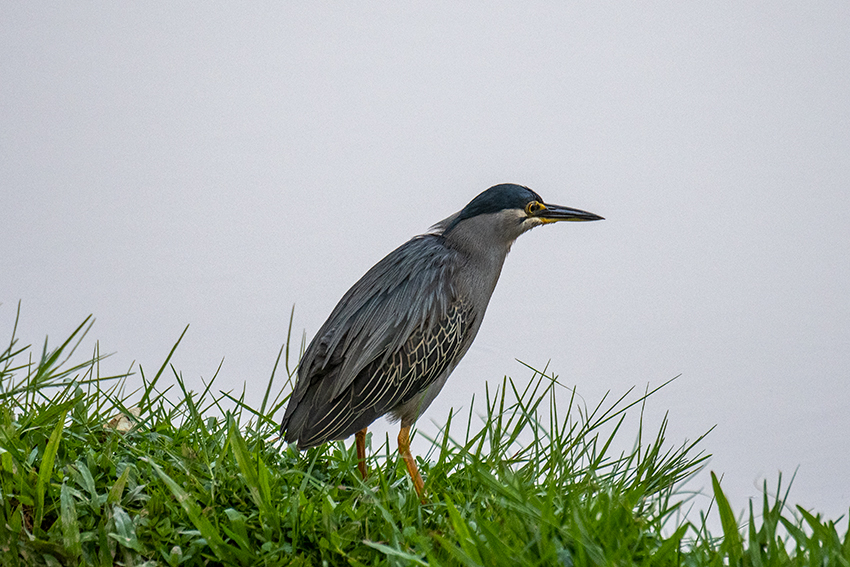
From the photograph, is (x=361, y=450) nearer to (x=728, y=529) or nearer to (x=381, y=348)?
(x=381, y=348)

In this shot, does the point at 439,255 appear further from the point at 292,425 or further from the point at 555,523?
the point at 555,523

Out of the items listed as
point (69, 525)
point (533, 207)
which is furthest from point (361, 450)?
point (533, 207)

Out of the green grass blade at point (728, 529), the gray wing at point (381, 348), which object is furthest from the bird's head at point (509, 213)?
the green grass blade at point (728, 529)

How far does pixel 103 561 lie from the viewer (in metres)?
1.60

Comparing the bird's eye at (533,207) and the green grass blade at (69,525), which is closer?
the green grass blade at (69,525)

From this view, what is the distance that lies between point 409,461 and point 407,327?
1.28ft

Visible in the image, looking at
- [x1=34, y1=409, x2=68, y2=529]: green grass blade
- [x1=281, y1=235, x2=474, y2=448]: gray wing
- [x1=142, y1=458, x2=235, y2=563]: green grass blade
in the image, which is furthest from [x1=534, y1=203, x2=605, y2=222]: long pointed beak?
[x1=34, y1=409, x2=68, y2=529]: green grass blade

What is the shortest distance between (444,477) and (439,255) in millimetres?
662

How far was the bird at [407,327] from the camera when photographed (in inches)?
82.4

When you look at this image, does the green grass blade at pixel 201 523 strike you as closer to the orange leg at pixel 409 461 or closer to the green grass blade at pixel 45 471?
the green grass blade at pixel 45 471

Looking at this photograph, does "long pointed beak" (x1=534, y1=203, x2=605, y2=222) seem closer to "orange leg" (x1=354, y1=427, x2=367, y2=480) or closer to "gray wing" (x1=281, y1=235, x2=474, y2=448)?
"gray wing" (x1=281, y1=235, x2=474, y2=448)

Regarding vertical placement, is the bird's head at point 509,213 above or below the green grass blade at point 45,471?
above

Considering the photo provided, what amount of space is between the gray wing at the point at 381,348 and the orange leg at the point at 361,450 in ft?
0.31

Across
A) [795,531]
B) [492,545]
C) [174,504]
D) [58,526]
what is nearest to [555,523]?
[492,545]
